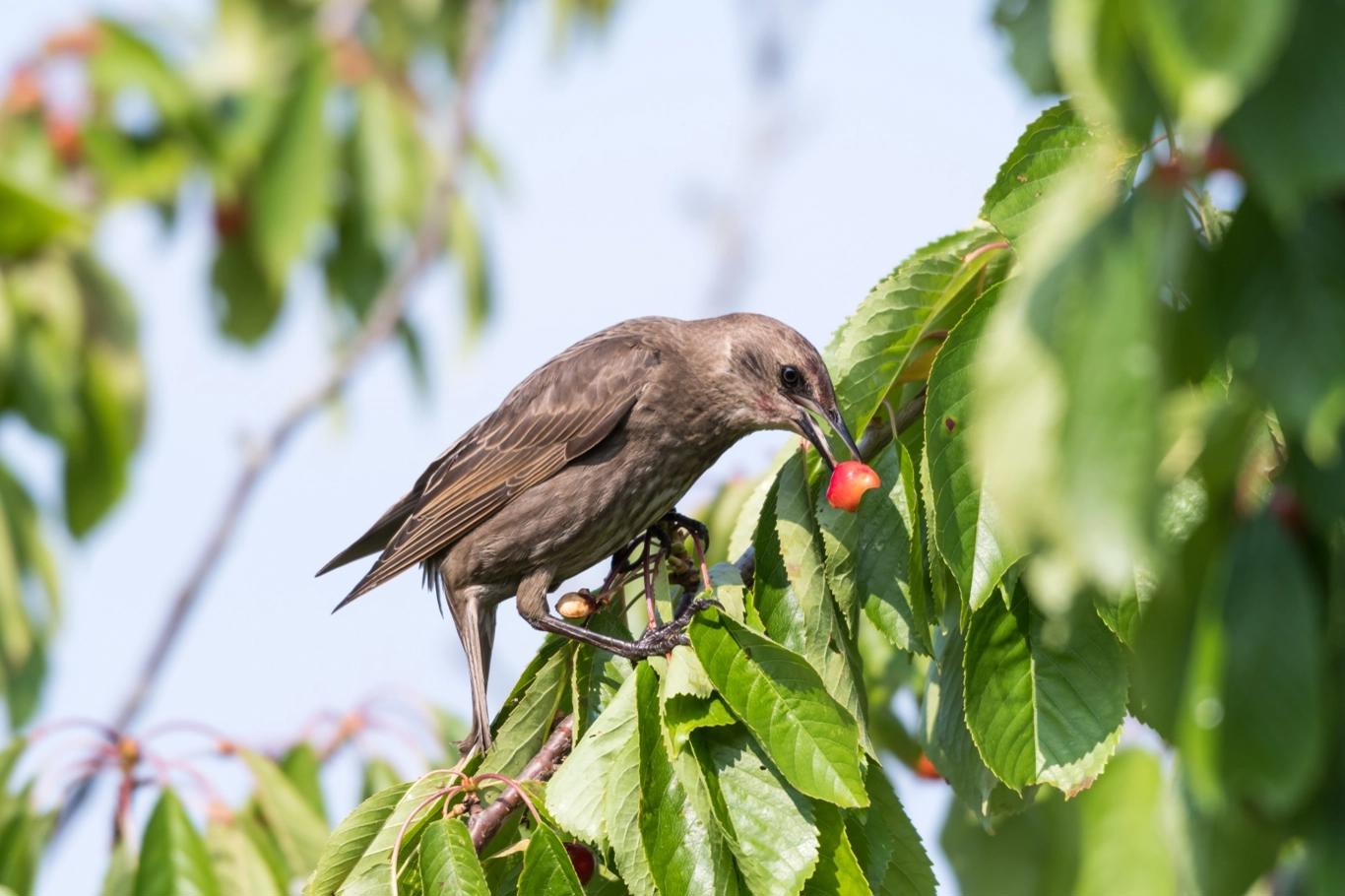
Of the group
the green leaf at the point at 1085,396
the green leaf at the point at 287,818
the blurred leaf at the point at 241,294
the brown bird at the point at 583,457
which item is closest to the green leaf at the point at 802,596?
the brown bird at the point at 583,457

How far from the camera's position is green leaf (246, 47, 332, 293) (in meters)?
6.15

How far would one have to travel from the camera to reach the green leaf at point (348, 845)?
3061mm

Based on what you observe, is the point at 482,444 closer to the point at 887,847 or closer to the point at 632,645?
the point at 632,645

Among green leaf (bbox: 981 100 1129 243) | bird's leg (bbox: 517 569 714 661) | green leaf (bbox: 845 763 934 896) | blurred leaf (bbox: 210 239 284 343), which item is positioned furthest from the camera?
blurred leaf (bbox: 210 239 284 343)

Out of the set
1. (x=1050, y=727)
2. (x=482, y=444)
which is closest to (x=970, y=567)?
(x=1050, y=727)

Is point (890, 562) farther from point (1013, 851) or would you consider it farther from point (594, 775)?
point (1013, 851)

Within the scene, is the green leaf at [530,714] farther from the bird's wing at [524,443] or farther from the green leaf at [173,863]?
the bird's wing at [524,443]

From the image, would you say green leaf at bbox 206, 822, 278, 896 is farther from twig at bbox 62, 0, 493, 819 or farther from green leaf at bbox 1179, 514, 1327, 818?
green leaf at bbox 1179, 514, 1327, 818

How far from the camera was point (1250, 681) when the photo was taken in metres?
1.09

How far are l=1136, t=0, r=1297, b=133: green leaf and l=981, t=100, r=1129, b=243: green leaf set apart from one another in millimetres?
1526

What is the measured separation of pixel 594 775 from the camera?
9.36 ft

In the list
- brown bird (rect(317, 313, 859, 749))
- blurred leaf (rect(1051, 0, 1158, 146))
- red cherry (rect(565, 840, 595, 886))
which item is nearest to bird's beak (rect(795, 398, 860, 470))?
brown bird (rect(317, 313, 859, 749))

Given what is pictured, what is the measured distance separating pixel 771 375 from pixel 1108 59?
384 cm

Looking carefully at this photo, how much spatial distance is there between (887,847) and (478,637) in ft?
8.33
